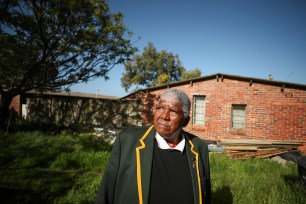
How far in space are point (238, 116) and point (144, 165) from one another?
37.3 ft

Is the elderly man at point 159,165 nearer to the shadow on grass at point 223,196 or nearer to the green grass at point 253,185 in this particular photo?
the shadow on grass at point 223,196

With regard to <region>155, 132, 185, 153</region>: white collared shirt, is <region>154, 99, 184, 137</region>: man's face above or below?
above

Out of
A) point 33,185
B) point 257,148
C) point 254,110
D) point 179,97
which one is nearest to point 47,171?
point 33,185

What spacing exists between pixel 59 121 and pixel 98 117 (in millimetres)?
3695

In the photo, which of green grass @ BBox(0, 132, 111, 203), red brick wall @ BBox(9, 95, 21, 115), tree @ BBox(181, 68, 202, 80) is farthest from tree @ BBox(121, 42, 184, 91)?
green grass @ BBox(0, 132, 111, 203)

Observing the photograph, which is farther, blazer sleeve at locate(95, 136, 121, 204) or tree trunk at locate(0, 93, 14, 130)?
tree trunk at locate(0, 93, 14, 130)

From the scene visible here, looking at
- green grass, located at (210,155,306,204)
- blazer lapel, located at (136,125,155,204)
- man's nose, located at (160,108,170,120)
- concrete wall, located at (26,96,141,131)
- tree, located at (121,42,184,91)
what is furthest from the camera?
tree, located at (121,42,184,91)

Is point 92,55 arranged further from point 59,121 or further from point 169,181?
point 169,181

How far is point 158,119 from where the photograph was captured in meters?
2.11

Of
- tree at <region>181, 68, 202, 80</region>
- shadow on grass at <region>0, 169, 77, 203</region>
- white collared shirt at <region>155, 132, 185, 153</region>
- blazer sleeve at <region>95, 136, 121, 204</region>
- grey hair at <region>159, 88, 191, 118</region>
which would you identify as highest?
tree at <region>181, 68, 202, 80</region>

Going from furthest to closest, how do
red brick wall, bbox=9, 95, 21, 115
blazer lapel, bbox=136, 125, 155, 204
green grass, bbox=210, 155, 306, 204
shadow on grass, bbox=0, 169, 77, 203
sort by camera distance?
red brick wall, bbox=9, 95, 21, 115 → green grass, bbox=210, 155, 306, 204 → shadow on grass, bbox=0, 169, 77, 203 → blazer lapel, bbox=136, 125, 155, 204

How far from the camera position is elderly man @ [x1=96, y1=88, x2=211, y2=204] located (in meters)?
1.84

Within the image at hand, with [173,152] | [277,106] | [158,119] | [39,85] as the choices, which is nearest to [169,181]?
[173,152]

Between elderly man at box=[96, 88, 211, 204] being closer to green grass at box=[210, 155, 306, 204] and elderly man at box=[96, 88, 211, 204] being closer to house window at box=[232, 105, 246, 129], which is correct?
green grass at box=[210, 155, 306, 204]
